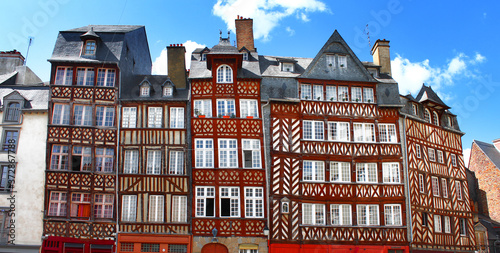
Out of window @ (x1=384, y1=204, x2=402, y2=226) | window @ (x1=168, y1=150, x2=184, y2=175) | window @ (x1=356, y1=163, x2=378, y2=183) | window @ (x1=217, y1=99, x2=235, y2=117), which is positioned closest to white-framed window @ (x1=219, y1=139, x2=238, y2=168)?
window @ (x1=217, y1=99, x2=235, y2=117)

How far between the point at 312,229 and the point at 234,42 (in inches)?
392

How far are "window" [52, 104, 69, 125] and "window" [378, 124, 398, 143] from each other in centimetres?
1378

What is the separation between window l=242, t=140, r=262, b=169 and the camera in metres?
21.5

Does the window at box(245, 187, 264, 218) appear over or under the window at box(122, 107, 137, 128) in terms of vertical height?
under

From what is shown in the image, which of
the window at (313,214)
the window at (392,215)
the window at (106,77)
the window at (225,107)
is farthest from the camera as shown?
the window at (106,77)

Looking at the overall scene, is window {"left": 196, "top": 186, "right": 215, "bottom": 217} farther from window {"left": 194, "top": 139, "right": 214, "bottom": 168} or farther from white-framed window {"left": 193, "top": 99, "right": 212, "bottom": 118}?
white-framed window {"left": 193, "top": 99, "right": 212, "bottom": 118}

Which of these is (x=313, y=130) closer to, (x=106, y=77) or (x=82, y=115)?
(x=106, y=77)

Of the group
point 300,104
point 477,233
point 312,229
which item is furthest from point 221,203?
point 477,233

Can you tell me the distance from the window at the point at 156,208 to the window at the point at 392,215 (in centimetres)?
952

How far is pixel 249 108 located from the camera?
22.2 meters

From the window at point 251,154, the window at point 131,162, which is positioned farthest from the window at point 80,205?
the window at point 251,154

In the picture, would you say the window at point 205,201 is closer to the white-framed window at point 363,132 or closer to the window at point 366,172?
the window at point 366,172

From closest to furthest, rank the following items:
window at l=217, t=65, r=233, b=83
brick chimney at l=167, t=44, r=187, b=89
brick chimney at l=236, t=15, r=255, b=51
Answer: window at l=217, t=65, r=233, b=83 < brick chimney at l=167, t=44, r=187, b=89 < brick chimney at l=236, t=15, r=255, b=51

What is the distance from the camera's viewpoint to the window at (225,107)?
22078 mm
